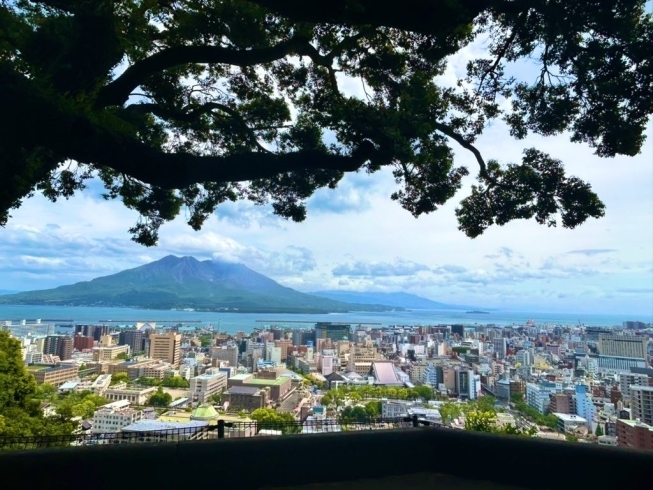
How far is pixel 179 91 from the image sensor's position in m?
4.87

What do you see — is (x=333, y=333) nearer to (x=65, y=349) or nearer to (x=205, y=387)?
(x=205, y=387)

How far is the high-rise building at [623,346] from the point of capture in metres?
6.57

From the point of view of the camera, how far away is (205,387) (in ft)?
20.6

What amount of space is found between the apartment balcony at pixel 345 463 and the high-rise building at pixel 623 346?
454 cm

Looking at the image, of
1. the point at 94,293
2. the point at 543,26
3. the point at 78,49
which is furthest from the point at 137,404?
the point at 94,293

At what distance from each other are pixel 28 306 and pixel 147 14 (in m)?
13.6

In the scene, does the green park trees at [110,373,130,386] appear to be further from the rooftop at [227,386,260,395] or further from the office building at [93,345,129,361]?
the rooftop at [227,386,260,395]

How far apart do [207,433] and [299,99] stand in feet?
12.3

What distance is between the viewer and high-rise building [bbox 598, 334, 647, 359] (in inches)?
259

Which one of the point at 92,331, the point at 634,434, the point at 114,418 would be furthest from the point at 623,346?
the point at 92,331

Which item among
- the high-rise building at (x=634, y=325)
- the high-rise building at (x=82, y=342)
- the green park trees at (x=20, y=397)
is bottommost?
the green park trees at (x=20, y=397)

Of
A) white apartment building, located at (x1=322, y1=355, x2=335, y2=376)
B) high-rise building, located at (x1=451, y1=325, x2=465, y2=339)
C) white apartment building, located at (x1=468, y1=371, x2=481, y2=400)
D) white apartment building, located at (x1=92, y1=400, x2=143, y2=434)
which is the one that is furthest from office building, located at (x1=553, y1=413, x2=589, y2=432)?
high-rise building, located at (x1=451, y1=325, x2=465, y2=339)

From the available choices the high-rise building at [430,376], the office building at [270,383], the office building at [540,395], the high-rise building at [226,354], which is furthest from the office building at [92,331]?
the office building at [540,395]

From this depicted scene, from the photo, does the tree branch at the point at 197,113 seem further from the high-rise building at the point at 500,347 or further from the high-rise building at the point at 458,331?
the high-rise building at the point at 458,331
